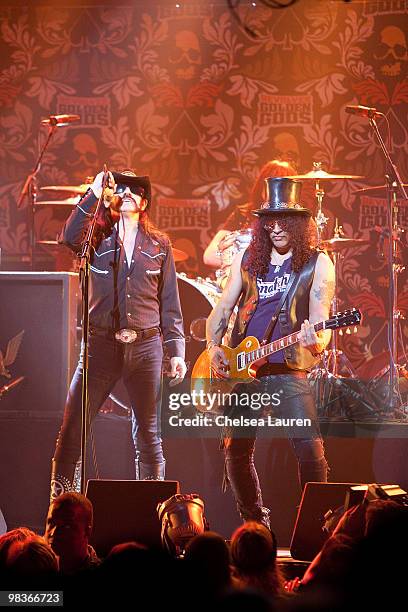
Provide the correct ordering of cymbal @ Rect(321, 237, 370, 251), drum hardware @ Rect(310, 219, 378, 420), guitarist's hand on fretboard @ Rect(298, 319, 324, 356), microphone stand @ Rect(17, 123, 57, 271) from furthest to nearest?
microphone stand @ Rect(17, 123, 57, 271) → cymbal @ Rect(321, 237, 370, 251) → drum hardware @ Rect(310, 219, 378, 420) → guitarist's hand on fretboard @ Rect(298, 319, 324, 356)

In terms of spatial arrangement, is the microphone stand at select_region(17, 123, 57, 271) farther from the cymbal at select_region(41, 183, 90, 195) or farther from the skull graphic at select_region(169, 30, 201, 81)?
the skull graphic at select_region(169, 30, 201, 81)

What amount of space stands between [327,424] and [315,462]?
33 cm

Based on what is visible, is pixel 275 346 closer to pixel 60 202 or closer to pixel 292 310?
pixel 292 310

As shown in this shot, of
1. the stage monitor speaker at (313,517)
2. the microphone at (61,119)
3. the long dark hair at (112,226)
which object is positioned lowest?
the stage monitor speaker at (313,517)

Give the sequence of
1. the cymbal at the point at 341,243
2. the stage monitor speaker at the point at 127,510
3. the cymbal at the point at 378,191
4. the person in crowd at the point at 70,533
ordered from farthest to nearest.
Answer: the cymbal at the point at 378,191 → the cymbal at the point at 341,243 → the stage monitor speaker at the point at 127,510 → the person in crowd at the point at 70,533

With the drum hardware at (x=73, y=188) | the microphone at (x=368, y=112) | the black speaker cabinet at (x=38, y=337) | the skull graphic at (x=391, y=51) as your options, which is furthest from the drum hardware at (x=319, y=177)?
the black speaker cabinet at (x=38, y=337)

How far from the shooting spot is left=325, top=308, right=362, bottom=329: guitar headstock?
5.63 m

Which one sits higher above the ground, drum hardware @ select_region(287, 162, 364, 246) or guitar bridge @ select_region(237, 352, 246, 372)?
drum hardware @ select_region(287, 162, 364, 246)

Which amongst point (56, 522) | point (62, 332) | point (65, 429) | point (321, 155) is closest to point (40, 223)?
point (62, 332)

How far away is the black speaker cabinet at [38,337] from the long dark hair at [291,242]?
3.95 feet

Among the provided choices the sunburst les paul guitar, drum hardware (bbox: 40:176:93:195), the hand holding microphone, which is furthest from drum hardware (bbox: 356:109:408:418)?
drum hardware (bbox: 40:176:93:195)

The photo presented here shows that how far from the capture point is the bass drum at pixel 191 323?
639cm

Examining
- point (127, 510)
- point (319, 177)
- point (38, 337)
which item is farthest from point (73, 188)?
point (127, 510)

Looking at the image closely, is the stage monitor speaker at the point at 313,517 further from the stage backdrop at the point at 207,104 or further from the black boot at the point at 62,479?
the black boot at the point at 62,479
